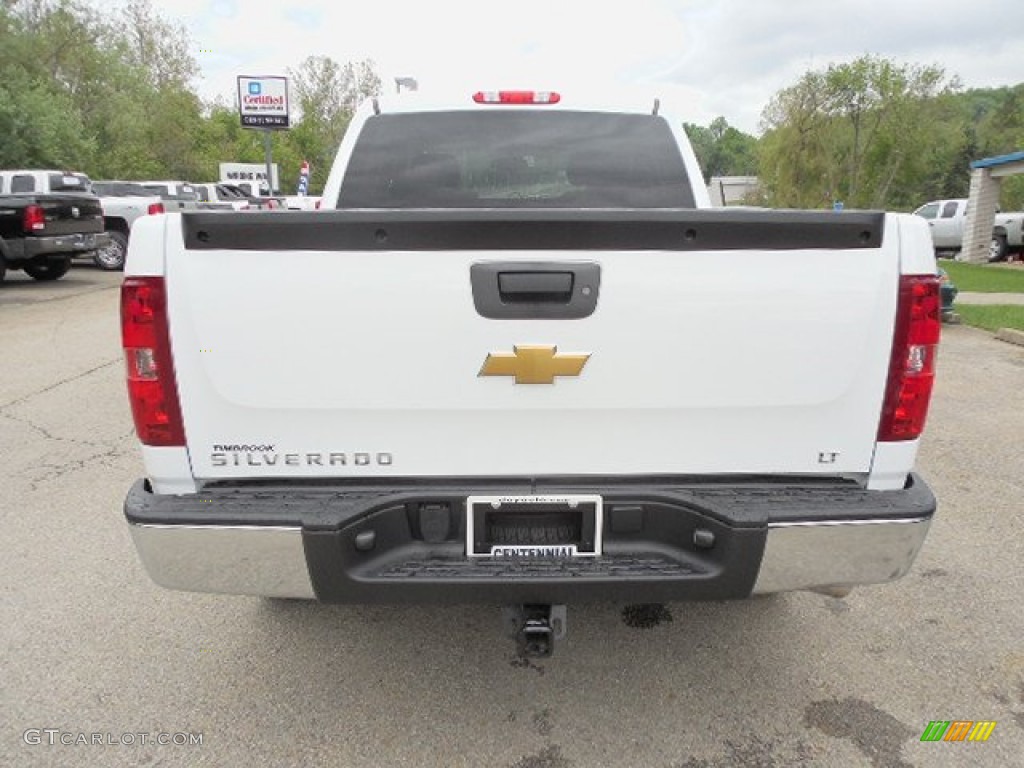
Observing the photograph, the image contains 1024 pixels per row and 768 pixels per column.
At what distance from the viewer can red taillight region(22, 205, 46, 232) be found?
11.9 meters

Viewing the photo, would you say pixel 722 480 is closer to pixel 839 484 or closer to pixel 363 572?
pixel 839 484

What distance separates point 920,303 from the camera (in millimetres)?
1992

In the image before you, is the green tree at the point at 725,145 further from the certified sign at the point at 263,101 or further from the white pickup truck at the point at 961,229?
the certified sign at the point at 263,101

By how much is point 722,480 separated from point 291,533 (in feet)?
4.07

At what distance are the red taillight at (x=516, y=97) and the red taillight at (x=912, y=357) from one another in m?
2.12

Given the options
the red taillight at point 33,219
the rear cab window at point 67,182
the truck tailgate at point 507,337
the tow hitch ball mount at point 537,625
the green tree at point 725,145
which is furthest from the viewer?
the green tree at point 725,145

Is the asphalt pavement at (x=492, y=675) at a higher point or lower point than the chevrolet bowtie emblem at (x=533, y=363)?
lower

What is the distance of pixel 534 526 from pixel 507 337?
1.85ft

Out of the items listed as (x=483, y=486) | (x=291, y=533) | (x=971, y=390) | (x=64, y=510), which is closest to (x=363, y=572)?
(x=291, y=533)

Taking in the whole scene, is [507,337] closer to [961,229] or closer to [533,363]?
[533,363]

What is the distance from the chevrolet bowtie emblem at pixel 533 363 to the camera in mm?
1979

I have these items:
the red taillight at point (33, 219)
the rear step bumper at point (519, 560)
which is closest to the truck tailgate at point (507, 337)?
the rear step bumper at point (519, 560)

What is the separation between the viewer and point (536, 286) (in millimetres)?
1956

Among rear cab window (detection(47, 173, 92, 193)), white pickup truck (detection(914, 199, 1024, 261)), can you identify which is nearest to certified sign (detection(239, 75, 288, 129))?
rear cab window (detection(47, 173, 92, 193))
